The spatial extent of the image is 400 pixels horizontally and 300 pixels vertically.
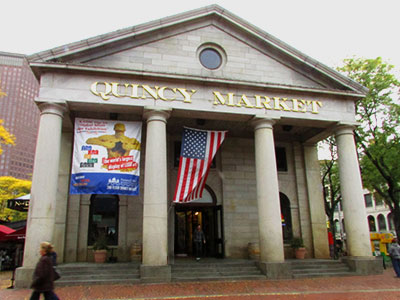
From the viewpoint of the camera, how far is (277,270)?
12.9 m

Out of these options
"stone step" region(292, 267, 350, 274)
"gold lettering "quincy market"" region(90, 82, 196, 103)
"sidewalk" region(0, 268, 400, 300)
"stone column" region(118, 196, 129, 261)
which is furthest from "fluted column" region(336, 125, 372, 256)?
"stone column" region(118, 196, 129, 261)

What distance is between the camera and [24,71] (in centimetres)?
10562

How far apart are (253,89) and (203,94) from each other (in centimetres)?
237

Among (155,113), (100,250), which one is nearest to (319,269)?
(100,250)

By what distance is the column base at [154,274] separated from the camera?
11.6 m

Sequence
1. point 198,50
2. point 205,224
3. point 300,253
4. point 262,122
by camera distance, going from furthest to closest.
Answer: point 205,224
point 300,253
point 198,50
point 262,122

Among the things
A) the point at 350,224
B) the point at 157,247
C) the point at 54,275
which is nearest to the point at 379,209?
the point at 350,224

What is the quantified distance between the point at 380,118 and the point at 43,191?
2202 cm

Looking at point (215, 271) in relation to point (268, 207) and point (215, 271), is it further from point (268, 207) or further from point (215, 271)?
point (268, 207)

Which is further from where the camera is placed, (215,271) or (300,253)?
(300,253)

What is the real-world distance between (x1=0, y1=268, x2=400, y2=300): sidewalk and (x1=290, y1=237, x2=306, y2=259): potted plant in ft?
13.7

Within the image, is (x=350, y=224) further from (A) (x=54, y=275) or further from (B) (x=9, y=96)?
(B) (x=9, y=96)

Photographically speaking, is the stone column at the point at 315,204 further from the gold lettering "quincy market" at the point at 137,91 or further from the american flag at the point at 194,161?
the gold lettering "quincy market" at the point at 137,91

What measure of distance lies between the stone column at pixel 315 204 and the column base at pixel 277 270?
A: 5802 mm
